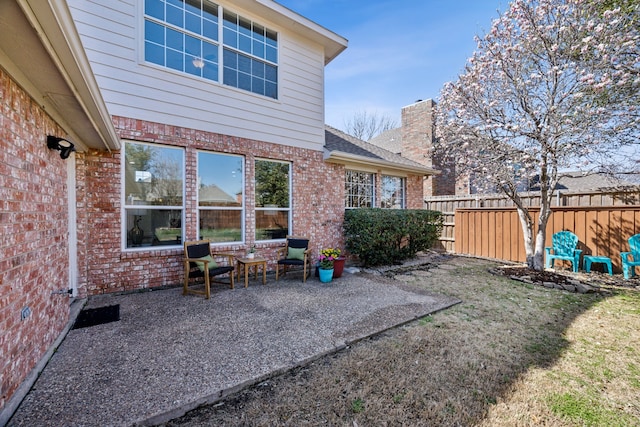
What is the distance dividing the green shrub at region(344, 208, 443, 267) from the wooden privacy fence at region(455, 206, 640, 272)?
Answer: 1.91m

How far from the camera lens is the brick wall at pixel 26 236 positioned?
2.06 m

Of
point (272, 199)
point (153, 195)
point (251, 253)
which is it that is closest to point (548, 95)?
point (272, 199)

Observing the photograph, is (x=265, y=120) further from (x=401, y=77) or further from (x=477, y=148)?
(x=401, y=77)

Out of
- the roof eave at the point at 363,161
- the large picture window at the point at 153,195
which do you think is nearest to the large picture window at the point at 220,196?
the large picture window at the point at 153,195

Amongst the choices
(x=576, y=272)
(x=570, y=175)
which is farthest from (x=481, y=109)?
(x=576, y=272)

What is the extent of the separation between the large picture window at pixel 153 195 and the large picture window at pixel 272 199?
167cm

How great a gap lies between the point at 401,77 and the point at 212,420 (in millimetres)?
12460

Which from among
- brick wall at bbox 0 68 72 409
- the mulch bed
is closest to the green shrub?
the mulch bed

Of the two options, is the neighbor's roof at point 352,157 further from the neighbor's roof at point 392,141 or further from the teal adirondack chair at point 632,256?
the neighbor's roof at point 392,141

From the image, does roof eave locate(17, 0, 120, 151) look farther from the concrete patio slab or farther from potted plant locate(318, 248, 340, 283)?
potted plant locate(318, 248, 340, 283)

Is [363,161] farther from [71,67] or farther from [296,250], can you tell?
[71,67]

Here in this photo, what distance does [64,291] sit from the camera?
10.8ft

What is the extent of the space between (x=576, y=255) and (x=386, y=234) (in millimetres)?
4783

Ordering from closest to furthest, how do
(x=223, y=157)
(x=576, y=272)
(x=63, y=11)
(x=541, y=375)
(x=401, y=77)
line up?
(x=63, y=11) < (x=541, y=375) < (x=223, y=157) < (x=576, y=272) < (x=401, y=77)
